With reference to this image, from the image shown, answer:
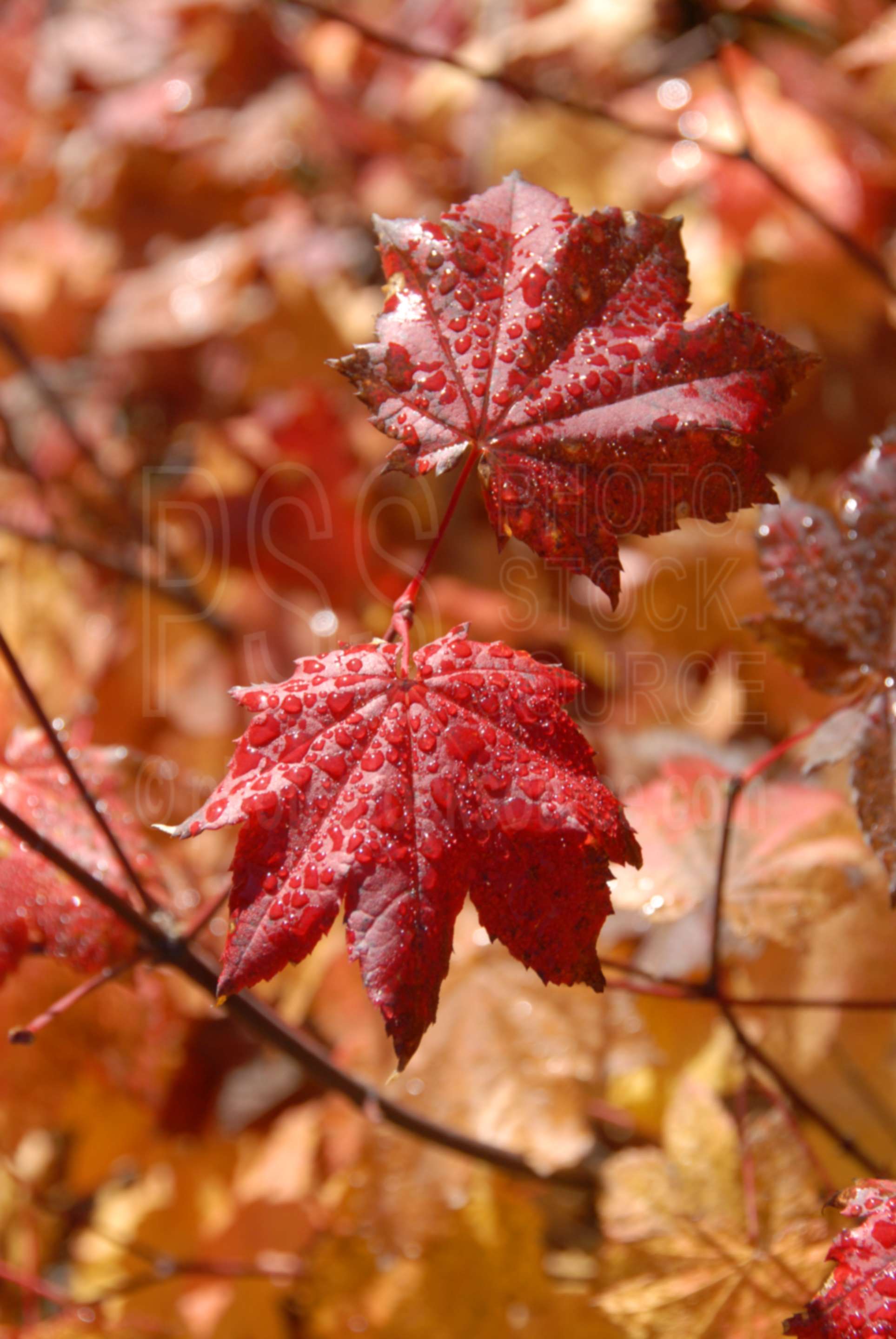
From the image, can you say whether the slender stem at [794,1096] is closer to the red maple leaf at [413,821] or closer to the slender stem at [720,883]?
the slender stem at [720,883]

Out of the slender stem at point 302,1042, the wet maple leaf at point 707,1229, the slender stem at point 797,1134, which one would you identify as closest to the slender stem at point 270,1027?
the slender stem at point 302,1042

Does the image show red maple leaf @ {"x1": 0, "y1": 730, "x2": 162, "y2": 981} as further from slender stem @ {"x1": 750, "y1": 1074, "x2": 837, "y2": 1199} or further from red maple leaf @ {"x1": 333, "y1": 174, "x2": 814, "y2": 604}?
slender stem @ {"x1": 750, "y1": 1074, "x2": 837, "y2": 1199}

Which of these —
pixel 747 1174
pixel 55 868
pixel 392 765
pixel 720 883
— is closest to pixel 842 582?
pixel 720 883

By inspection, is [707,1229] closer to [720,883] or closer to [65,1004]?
[720,883]

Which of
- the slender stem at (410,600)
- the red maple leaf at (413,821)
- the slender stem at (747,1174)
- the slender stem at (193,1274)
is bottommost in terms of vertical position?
the slender stem at (193,1274)

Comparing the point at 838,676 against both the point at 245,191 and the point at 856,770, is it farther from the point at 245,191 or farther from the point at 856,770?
the point at 245,191

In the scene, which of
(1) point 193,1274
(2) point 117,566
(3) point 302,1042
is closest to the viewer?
(3) point 302,1042

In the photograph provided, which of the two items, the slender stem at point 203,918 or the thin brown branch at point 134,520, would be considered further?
the thin brown branch at point 134,520
